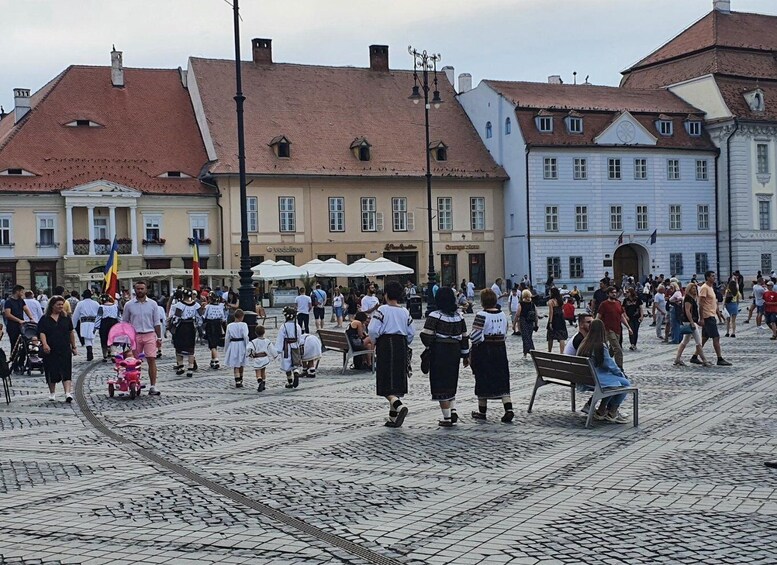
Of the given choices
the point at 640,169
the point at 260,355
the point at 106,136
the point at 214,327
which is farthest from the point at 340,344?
the point at 640,169

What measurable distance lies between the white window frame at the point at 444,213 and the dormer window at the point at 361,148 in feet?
16.6

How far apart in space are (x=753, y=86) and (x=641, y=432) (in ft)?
174

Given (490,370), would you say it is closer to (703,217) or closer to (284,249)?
(284,249)

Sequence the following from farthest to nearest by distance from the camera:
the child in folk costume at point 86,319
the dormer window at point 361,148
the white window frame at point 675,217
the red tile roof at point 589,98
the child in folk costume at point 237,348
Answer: the white window frame at point 675,217 < the red tile roof at point 589,98 < the dormer window at point 361,148 < the child in folk costume at point 86,319 < the child in folk costume at point 237,348

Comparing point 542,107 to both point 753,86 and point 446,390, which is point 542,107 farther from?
point 446,390

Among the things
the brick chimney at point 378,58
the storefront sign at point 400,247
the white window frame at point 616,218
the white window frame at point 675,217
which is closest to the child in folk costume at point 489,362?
the storefront sign at point 400,247

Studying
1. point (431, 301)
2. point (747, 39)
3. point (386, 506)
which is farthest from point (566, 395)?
point (747, 39)

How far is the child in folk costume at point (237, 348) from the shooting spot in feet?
57.8

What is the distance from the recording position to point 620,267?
2383 inches

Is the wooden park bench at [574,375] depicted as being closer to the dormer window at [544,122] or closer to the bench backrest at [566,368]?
the bench backrest at [566,368]

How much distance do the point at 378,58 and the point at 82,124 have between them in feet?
60.0

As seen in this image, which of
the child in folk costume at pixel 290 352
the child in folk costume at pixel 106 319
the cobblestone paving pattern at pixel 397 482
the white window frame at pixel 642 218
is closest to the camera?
the cobblestone paving pattern at pixel 397 482

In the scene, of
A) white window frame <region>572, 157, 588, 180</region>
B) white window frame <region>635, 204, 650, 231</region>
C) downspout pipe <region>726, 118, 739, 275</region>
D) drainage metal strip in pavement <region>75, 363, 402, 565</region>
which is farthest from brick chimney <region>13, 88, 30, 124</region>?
drainage metal strip in pavement <region>75, 363, 402, 565</region>

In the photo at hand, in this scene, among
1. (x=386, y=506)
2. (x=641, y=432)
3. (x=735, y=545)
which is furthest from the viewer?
(x=641, y=432)
